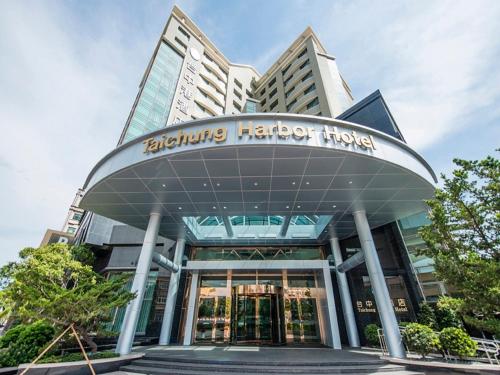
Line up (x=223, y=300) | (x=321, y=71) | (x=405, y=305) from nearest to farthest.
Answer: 1. (x=405, y=305)
2. (x=223, y=300)
3. (x=321, y=71)

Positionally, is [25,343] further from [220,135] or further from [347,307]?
[347,307]

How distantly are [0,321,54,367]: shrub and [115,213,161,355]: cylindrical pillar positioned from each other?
2.50 metres

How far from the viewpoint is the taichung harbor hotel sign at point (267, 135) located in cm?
729

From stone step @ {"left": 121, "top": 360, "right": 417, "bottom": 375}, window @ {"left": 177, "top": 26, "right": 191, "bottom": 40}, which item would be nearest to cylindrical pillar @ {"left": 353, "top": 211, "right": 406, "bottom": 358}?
stone step @ {"left": 121, "top": 360, "right": 417, "bottom": 375}

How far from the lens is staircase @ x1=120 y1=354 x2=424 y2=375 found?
7.17m

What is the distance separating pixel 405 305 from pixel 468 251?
7.24 meters

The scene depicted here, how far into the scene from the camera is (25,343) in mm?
7668

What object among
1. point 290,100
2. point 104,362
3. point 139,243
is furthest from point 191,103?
point 104,362

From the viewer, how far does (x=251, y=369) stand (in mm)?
7297

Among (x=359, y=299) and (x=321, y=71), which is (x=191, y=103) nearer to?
(x=321, y=71)

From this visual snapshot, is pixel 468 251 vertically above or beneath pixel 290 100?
beneath

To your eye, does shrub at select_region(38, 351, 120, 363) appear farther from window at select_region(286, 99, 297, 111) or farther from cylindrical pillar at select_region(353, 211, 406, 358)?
window at select_region(286, 99, 297, 111)

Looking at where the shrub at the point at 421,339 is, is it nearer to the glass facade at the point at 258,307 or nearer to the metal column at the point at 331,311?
the metal column at the point at 331,311

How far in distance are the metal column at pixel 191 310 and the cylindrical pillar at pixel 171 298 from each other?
3.14ft
